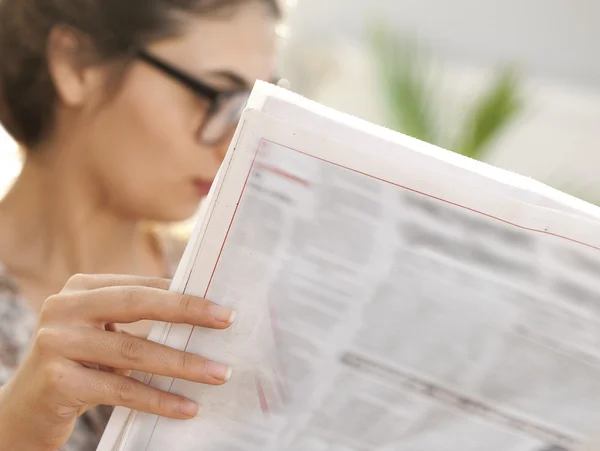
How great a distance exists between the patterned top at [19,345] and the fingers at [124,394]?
0.32m

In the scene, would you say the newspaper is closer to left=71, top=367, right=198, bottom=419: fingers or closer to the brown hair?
left=71, top=367, right=198, bottom=419: fingers

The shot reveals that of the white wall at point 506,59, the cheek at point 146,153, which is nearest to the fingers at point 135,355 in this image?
the cheek at point 146,153

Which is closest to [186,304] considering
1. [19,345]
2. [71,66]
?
[19,345]

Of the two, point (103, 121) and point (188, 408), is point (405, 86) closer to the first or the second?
point (103, 121)

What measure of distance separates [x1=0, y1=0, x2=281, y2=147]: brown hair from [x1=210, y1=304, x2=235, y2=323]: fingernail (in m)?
0.49

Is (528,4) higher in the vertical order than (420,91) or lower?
higher

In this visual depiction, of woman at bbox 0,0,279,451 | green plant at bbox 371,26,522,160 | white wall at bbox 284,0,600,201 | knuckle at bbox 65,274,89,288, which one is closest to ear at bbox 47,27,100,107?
woman at bbox 0,0,279,451

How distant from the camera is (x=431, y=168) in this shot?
38 centimetres

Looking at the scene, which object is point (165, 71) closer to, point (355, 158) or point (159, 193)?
point (159, 193)

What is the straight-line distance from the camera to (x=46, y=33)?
2.61 ft

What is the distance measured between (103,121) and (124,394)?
486 millimetres

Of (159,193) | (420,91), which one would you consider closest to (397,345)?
(159,193)

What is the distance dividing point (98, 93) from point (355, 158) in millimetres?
526

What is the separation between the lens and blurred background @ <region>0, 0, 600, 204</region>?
128cm
